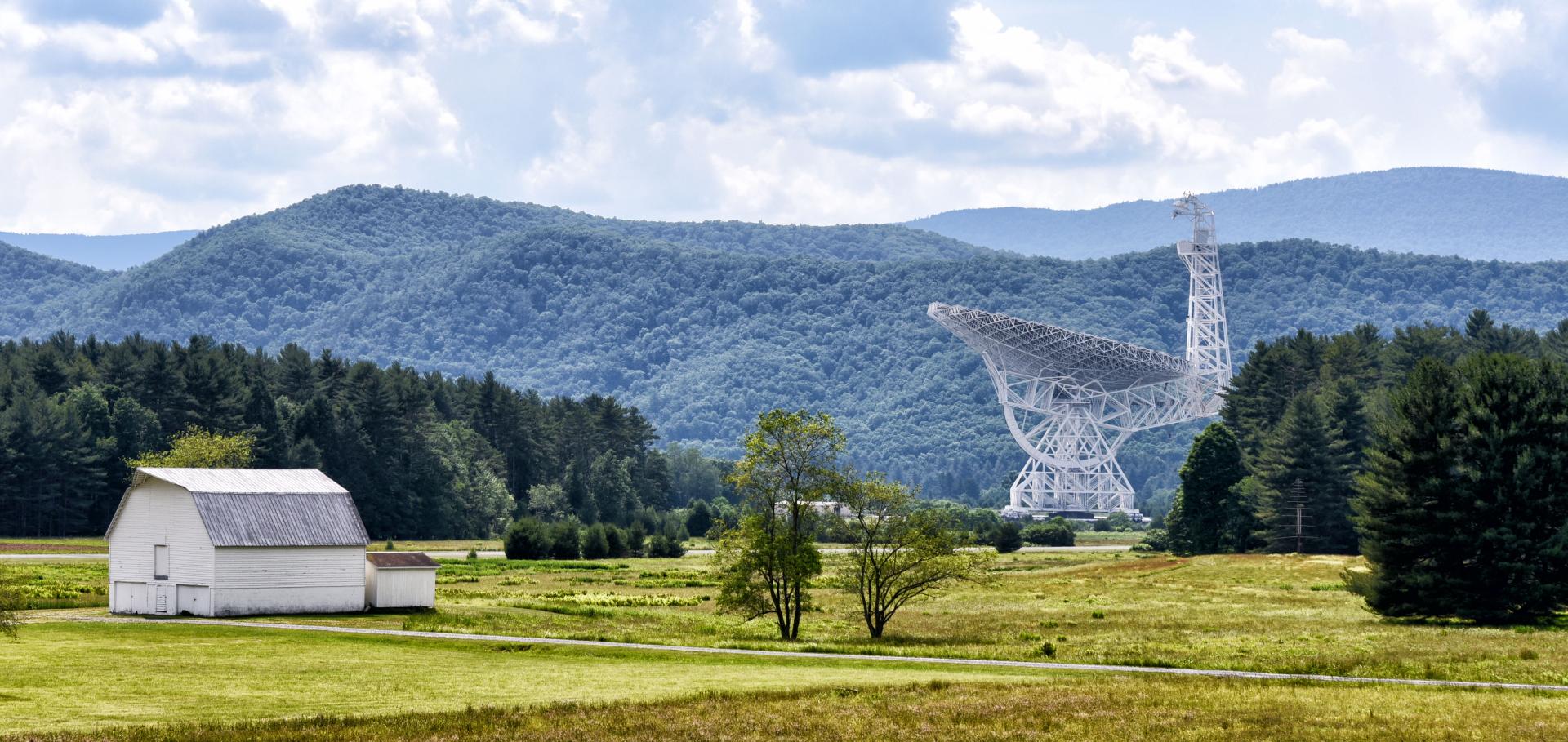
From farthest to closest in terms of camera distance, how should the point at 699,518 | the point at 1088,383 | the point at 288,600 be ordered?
1. the point at 1088,383
2. the point at 699,518
3. the point at 288,600

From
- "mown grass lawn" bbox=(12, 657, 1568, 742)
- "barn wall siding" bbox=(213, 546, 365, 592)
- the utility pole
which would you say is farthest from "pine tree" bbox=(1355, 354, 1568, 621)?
the utility pole

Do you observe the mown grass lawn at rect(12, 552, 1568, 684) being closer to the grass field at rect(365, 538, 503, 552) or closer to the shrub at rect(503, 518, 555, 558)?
the shrub at rect(503, 518, 555, 558)

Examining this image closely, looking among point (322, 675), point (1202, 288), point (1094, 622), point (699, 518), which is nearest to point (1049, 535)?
point (699, 518)

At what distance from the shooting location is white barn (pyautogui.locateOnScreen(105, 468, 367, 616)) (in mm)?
53938

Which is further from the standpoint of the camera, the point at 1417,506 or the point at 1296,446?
the point at 1296,446

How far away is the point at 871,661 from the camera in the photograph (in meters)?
41.2

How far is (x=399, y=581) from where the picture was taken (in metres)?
56.6

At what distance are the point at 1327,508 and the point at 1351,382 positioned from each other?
10.4 meters

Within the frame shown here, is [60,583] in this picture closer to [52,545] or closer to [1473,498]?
[52,545]

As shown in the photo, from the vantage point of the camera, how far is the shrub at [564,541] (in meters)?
106

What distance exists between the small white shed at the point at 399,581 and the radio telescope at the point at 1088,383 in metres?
84.3

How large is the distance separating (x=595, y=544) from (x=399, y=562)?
5442 cm

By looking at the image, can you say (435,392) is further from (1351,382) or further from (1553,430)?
(1553,430)

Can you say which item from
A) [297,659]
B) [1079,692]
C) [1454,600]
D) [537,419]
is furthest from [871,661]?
[537,419]
